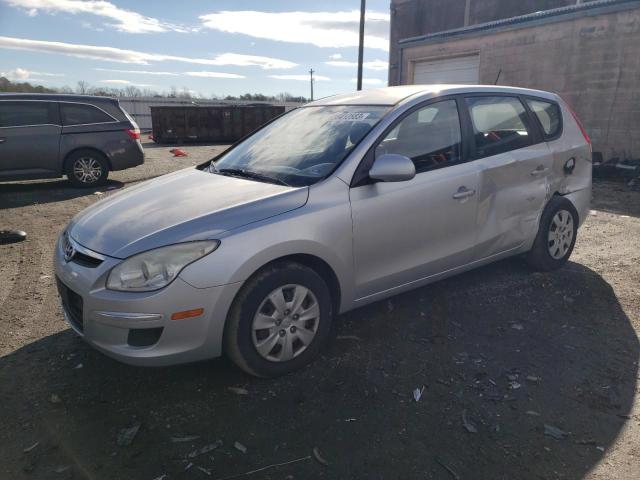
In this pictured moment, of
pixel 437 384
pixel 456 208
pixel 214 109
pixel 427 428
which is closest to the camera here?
pixel 427 428

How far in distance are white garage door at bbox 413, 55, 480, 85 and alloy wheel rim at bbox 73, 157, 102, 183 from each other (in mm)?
10712

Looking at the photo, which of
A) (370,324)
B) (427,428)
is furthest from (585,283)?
(427,428)

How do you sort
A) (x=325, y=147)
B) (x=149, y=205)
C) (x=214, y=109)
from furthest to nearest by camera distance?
(x=214, y=109), (x=325, y=147), (x=149, y=205)

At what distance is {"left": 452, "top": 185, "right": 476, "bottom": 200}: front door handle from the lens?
3.56 m

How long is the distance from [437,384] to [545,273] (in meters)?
2.32

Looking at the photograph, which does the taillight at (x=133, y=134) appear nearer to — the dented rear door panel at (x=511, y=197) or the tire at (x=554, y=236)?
the dented rear door panel at (x=511, y=197)

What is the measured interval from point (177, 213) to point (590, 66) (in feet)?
39.2

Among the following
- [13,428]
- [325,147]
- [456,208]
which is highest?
[325,147]

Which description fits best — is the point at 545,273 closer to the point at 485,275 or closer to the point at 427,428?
the point at 485,275

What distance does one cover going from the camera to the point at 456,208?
3.58 m

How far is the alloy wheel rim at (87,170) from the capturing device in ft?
30.5

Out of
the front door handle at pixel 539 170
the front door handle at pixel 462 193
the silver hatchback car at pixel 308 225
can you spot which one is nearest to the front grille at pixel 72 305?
the silver hatchback car at pixel 308 225

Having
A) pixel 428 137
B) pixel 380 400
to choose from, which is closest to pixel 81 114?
pixel 428 137

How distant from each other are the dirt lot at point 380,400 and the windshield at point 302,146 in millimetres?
1214
